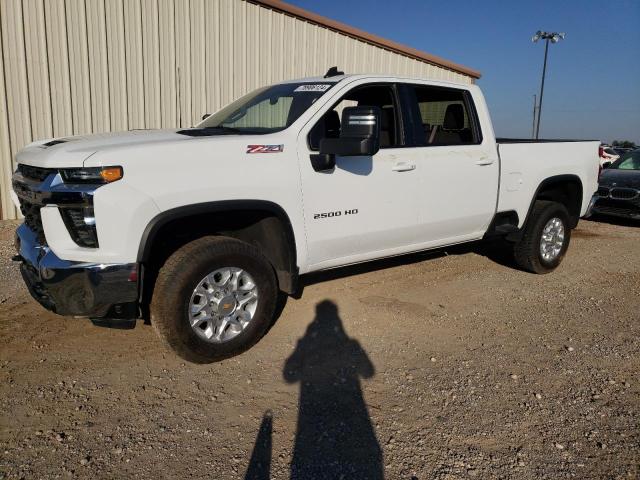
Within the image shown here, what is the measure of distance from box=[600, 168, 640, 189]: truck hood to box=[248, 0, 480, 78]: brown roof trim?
15.7 ft

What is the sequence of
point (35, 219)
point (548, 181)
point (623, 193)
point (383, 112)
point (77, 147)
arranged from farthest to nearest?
point (623, 193) < point (548, 181) < point (383, 112) < point (35, 219) < point (77, 147)

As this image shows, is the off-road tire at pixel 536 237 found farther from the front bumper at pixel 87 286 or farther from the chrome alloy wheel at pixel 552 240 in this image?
the front bumper at pixel 87 286

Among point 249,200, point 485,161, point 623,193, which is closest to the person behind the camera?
point 249,200

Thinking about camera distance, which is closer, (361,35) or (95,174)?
(95,174)

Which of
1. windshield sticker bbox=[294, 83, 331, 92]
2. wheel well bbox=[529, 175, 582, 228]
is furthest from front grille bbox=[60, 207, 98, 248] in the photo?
wheel well bbox=[529, 175, 582, 228]

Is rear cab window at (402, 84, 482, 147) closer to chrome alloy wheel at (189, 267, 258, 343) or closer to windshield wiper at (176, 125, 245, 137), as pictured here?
windshield wiper at (176, 125, 245, 137)

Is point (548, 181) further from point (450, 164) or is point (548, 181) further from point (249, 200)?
point (249, 200)

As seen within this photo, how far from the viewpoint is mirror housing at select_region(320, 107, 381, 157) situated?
362 centimetres

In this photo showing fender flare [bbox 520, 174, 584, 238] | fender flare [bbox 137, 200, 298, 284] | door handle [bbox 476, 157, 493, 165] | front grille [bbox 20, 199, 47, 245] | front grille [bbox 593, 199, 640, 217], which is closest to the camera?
fender flare [bbox 137, 200, 298, 284]

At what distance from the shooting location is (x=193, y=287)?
3.43 meters

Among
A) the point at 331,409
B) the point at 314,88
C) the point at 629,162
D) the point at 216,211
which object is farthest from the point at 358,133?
the point at 629,162

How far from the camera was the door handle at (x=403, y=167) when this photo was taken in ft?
14.3

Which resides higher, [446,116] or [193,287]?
[446,116]

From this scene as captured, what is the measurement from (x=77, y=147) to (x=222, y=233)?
112 centimetres
